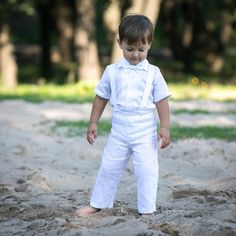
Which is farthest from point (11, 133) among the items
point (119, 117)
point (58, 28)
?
point (58, 28)

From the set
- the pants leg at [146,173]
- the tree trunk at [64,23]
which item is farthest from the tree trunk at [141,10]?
the pants leg at [146,173]

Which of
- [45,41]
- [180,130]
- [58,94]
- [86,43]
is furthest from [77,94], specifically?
[45,41]

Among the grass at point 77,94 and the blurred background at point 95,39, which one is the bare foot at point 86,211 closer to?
the grass at point 77,94

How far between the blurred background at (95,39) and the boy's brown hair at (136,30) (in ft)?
35.6

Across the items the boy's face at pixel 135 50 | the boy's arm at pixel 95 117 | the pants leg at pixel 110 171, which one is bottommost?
the pants leg at pixel 110 171

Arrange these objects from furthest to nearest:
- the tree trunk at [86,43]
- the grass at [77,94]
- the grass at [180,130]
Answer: the tree trunk at [86,43]
the grass at [77,94]
the grass at [180,130]

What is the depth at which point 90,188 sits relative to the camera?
5.01 m

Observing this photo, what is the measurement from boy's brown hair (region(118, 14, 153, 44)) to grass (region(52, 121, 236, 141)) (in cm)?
351

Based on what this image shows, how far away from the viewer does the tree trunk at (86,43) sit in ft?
54.5

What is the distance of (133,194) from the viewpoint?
4.78 m

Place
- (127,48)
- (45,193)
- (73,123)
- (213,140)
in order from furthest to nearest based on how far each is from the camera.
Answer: (73,123), (213,140), (45,193), (127,48)

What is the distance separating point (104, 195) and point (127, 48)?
1.05 metres

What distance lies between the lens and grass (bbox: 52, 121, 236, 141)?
7.53 m

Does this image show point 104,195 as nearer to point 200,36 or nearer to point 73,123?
point 73,123
